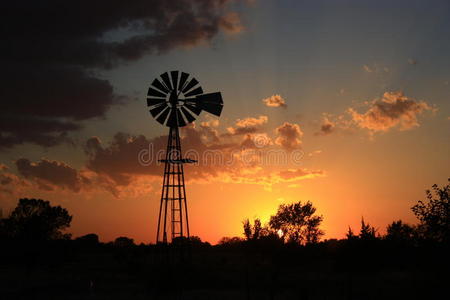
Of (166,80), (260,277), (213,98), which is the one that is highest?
(166,80)

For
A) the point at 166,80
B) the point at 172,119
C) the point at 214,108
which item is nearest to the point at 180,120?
the point at 172,119

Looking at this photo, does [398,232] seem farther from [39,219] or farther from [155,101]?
[39,219]

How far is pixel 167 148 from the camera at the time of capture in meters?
39.3

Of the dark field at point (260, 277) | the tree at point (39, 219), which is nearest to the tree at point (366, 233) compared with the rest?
the dark field at point (260, 277)

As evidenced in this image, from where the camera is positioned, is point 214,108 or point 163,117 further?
point 163,117

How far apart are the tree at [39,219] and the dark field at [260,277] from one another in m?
6.07

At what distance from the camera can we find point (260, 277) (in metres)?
47.8

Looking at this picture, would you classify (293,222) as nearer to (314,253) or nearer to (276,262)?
(314,253)

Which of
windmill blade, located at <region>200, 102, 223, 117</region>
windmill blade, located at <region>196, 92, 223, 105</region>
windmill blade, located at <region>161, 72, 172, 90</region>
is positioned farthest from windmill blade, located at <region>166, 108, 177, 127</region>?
windmill blade, located at <region>200, 102, 223, 117</region>

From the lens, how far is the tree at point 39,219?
229ft

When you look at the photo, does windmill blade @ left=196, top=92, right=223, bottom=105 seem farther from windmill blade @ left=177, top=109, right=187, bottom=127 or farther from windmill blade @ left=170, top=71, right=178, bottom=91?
windmill blade @ left=170, top=71, right=178, bottom=91

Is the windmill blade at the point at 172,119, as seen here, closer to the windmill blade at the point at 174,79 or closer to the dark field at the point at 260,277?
the windmill blade at the point at 174,79

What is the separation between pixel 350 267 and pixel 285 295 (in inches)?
226

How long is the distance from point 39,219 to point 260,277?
38.0 m
